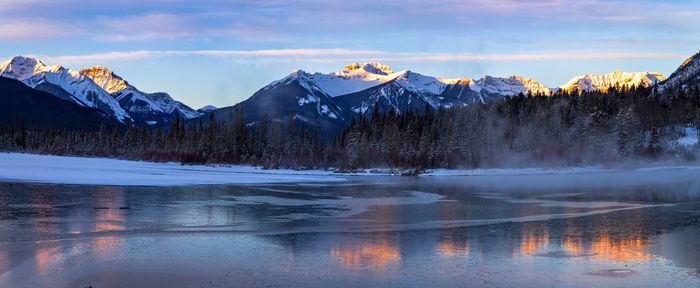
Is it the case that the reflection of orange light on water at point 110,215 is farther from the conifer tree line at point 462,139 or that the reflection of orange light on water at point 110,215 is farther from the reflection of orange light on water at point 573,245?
the conifer tree line at point 462,139

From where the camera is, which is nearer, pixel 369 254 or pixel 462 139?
pixel 369 254

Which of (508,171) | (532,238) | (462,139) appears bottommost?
(532,238)

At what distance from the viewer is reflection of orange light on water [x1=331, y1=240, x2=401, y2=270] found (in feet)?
43.7

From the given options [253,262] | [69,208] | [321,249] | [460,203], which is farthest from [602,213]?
[69,208]

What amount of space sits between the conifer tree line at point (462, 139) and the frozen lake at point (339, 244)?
58.8 m

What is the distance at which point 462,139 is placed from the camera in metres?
113

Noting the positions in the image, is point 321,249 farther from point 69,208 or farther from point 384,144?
point 384,144

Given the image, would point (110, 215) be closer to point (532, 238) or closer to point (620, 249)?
point (532, 238)

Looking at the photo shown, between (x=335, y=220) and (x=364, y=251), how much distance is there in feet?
21.7

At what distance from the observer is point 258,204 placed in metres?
27.5

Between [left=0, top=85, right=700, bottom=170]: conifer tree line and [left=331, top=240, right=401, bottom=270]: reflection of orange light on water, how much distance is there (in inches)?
2630

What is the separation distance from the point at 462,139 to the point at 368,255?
101 metres

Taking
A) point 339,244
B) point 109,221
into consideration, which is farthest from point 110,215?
point 339,244

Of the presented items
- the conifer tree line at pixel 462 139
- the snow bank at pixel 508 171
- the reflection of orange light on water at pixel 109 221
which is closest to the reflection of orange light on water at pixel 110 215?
the reflection of orange light on water at pixel 109 221
